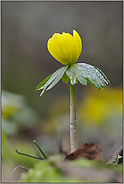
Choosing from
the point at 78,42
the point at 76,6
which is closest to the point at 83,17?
the point at 76,6

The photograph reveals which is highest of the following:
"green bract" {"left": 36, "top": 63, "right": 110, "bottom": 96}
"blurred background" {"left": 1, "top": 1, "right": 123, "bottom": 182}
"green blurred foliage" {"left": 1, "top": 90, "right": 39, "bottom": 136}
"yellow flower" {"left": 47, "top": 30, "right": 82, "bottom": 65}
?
"blurred background" {"left": 1, "top": 1, "right": 123, "bottom": 182}

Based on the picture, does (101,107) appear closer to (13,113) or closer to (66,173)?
(13,113)

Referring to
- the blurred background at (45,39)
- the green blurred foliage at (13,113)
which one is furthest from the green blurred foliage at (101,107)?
the green blurred foliage at (13,113)

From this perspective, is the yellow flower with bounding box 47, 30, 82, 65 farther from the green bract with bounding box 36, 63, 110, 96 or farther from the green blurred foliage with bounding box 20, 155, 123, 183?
the green blurred foliage with bounding box 20, 155, 123, 183

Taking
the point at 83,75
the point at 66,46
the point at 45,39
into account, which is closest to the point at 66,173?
the point at 83,75

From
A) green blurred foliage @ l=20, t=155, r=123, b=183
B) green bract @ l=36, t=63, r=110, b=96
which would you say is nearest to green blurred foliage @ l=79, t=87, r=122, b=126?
green bract @ l=36, t=63, r=110, b=96

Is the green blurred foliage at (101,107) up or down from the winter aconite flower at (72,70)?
down

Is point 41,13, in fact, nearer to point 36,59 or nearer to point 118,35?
point 36,59

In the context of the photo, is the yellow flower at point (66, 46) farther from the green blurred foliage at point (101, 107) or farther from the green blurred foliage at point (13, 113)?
the green blurred foliage at point (101, 107)

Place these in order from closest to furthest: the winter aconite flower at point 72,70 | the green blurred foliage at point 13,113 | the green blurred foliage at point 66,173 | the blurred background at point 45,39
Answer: the green blurred foliage at point 66,173 → the winter aconite flower at point 72,70 → the green blurred foliage at point 13,113 → the blurred background at point 45,39
